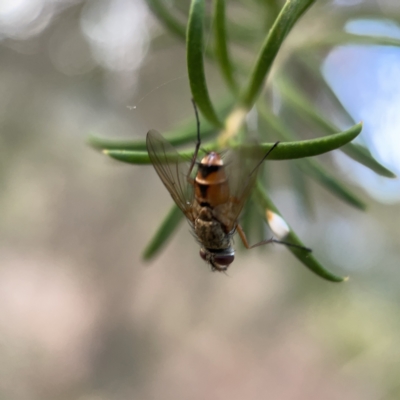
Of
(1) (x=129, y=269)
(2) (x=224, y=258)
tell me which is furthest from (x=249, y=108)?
(1) (x=129, y=269)

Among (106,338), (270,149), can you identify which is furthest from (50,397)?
(270,149)

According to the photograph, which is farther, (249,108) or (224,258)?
(224,258)

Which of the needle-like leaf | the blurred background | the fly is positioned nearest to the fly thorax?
the fly

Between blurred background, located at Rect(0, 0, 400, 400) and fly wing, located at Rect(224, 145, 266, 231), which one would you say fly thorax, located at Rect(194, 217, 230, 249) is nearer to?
fly wing, located at Rect(224, 145, 266, 231)

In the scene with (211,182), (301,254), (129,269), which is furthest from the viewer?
(129,269)

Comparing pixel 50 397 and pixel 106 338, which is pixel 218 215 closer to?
pixel 106 338

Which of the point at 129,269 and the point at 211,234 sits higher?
the point at 211,234

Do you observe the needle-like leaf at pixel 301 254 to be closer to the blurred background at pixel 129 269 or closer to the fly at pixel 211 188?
the fly at pixel 211 188

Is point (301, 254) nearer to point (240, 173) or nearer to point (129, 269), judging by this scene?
point (240, 173)
